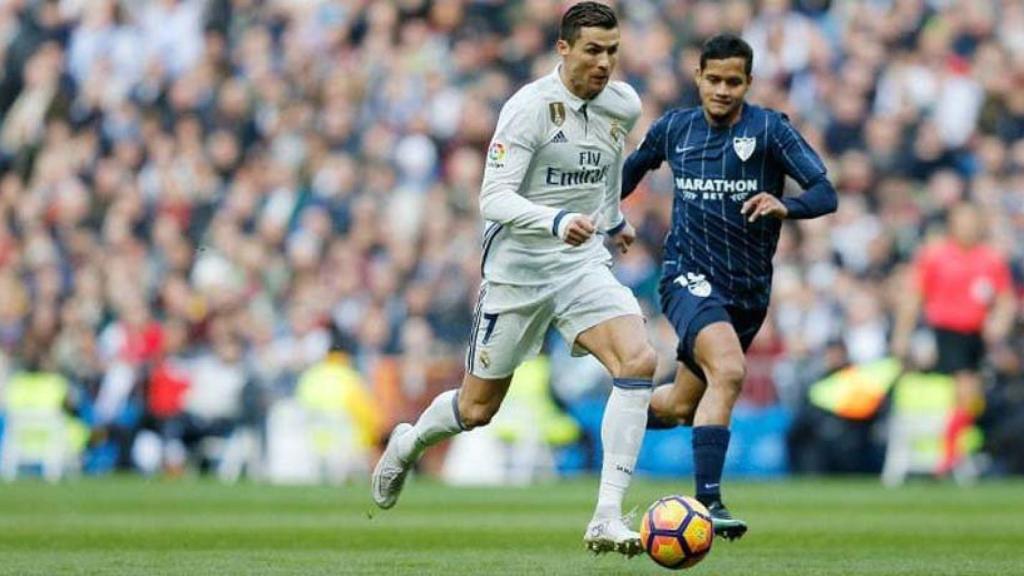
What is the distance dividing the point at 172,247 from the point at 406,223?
2.57m

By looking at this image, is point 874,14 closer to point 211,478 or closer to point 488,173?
point 211,478

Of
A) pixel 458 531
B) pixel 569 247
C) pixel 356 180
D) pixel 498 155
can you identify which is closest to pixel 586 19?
pixel 498 155

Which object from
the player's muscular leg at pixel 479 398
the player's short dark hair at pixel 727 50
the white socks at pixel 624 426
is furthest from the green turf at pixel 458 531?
the player's short dark hair at pixel 727 50

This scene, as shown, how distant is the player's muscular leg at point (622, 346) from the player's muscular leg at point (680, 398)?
1048mm

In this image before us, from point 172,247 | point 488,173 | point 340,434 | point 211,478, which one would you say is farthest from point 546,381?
point 488,173

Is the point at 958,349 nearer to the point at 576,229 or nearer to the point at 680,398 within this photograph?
the point at 680,398

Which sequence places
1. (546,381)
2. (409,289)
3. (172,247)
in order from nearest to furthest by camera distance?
(546,381)
(409,289)
(172,247)

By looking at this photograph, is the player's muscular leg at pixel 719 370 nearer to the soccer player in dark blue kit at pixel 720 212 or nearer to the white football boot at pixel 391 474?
the soccer player in dark blue kit at pixel 720 212

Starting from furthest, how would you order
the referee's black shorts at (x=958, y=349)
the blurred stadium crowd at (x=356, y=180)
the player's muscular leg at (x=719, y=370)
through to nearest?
the blurred stadium crowd at (x=356, y=180)
the referee's black shorts at (x=958, y=349)
the player's muscular leg at (x=719, y=370)

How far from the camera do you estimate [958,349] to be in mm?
19266

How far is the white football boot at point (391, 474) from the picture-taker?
11.5 m

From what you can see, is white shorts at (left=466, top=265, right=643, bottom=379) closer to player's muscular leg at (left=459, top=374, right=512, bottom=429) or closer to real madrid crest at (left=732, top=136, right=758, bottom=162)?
player's muscular leg at (left=459, top=374, right=512, bottom=429)

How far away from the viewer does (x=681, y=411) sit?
38.1 ft

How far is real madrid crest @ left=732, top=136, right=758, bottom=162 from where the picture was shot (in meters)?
11.1
